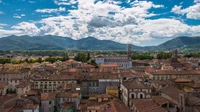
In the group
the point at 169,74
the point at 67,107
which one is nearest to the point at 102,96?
the point at 67,107

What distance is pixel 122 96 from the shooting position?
58.8m

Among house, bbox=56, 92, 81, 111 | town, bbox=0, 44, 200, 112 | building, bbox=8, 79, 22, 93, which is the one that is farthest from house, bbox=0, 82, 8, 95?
house, bbox=56, 92, 81, 111

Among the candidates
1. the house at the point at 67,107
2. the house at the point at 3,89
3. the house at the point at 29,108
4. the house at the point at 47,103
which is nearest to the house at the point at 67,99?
the house at the point at 67,107

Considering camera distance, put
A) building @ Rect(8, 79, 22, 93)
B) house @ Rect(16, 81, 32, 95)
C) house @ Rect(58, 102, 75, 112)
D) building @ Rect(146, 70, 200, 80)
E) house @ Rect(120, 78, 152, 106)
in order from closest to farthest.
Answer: house @ Rect(58, 102, 75, 112)
house @ Rect(120, 78, 152, 106)
house @ Rect(16, 81, 32, 95)
building @ Rect(8, 79, 22, 93)
building @ Rect(146, 70, 200, 80)

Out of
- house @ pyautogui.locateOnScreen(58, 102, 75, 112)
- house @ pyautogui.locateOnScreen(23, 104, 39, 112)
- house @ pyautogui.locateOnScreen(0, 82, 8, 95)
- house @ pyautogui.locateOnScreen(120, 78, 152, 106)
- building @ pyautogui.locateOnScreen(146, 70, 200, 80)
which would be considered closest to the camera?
house @ pyautogui.locateOnScreen(23, 104, 39, 112)

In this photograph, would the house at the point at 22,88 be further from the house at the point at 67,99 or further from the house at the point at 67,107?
the house at the point at 67,107

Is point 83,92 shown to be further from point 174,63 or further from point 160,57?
point 160,57

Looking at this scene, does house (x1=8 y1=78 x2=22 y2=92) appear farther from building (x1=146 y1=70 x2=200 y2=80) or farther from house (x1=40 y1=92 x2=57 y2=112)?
building (x1=146 y1=70 x2=200 y2=80)

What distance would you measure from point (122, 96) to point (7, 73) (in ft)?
174

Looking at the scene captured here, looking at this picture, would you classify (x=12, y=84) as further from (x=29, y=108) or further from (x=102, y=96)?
(x=102, y=96)

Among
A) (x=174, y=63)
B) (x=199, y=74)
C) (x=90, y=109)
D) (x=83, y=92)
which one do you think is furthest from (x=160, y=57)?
(x=90, y=109)

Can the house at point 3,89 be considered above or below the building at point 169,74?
below

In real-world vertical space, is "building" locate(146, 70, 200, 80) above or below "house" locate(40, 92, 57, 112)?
above

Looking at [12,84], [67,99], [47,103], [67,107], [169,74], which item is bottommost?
[67,107]
